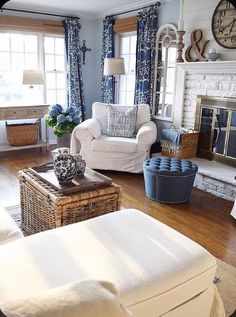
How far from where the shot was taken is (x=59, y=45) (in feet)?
18.0

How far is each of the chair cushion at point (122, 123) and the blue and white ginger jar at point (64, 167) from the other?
6.77 ft

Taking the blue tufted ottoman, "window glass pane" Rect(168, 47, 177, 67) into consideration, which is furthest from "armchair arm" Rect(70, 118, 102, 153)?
"window glass pane" Rect(168, 47, 177, 67)

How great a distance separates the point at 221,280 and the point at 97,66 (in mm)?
4789

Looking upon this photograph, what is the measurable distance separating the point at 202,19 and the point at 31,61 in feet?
9.45

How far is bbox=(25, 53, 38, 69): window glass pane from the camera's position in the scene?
17.1 feet

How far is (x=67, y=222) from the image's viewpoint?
210 centimetres

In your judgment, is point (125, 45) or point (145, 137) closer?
point (145, 137)

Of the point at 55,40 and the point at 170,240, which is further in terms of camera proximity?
the point at 55,40

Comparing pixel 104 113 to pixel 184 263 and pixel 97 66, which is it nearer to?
pixel 97 66

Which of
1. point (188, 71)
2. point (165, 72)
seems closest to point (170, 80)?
point (165, 72)

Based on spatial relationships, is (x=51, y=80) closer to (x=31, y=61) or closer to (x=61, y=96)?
(x=61, y=96)

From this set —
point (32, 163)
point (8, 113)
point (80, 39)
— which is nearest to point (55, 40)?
point (80, 39)

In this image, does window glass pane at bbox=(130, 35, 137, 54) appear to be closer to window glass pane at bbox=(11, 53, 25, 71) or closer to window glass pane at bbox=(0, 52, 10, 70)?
window glass pane at bbox=(11, 53, 25, 71)

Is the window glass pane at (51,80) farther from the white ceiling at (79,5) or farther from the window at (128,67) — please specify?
the window at (128,67)
